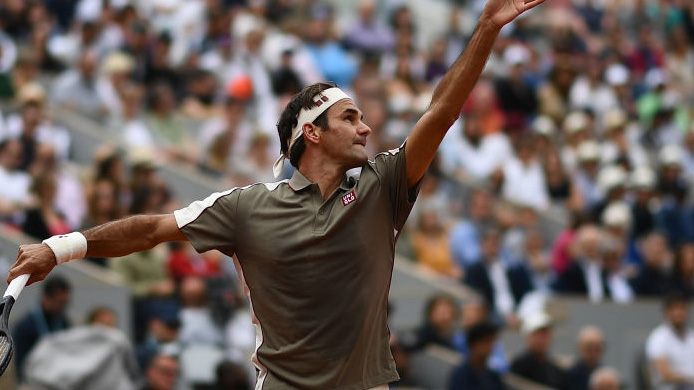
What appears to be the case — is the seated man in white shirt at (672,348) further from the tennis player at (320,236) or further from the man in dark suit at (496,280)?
the tennis player at (320,236)

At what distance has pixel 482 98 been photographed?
17.6m

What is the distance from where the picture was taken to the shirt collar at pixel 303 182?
19.8 feet

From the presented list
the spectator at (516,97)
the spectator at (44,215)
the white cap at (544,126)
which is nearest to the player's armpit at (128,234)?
the spectator at (44,215)

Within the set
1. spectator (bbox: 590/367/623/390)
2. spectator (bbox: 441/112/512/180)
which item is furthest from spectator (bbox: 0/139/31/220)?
spectator (bbox: 441/112/512/180)

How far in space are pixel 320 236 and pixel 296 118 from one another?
606 millimetres

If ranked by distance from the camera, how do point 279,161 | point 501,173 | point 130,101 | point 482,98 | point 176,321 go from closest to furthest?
point 279,161 → point 176,321 → point 130,101 → point 501,173 → point 482,98

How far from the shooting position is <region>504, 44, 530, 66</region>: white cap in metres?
19.6

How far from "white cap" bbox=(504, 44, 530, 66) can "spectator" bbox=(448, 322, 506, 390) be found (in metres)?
8.40

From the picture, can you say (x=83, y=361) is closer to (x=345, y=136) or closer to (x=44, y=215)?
(x=44, y=215)

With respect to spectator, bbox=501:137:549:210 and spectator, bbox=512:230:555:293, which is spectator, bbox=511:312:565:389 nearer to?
spectator, bbox=512:230:555:293

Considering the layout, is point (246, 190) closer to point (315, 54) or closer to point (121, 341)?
point (121, 341)

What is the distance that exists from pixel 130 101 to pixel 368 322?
9.39 metres

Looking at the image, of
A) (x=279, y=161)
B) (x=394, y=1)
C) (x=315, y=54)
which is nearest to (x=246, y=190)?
(x=279, y=161)

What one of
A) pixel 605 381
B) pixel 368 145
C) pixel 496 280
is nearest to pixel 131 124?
pixel 368 145
